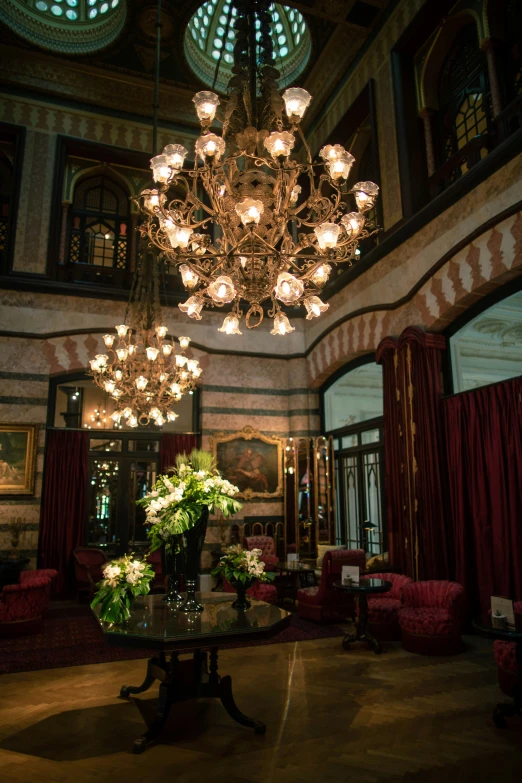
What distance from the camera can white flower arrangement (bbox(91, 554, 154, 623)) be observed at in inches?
137

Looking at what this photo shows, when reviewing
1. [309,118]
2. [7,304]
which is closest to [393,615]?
[7,304]

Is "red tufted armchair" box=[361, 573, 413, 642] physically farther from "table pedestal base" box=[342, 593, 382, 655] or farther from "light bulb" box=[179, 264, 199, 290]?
"light bulb" box=[179, 264, 199, 290]

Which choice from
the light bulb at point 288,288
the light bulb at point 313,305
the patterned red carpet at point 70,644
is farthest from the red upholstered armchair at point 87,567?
the light bulb at point 288,288

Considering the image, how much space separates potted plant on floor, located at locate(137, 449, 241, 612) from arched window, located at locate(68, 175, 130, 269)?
25.5 feet

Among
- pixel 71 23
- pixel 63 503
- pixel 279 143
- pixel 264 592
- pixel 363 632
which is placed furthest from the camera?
pixel 71 23

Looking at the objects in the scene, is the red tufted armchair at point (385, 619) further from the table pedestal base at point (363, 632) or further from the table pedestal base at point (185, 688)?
the table pedestal base at point (185, 688)

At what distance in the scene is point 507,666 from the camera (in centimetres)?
422

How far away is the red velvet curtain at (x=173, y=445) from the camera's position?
10086mm

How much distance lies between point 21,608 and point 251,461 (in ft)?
16.0

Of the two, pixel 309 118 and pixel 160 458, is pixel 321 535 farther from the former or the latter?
pixel 309 118

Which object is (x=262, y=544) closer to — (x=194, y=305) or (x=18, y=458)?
(x=18, y=458)

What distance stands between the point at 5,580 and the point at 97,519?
2012 millimetres

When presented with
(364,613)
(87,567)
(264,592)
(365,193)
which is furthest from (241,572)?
(87,567)

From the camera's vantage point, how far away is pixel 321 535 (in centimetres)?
976
